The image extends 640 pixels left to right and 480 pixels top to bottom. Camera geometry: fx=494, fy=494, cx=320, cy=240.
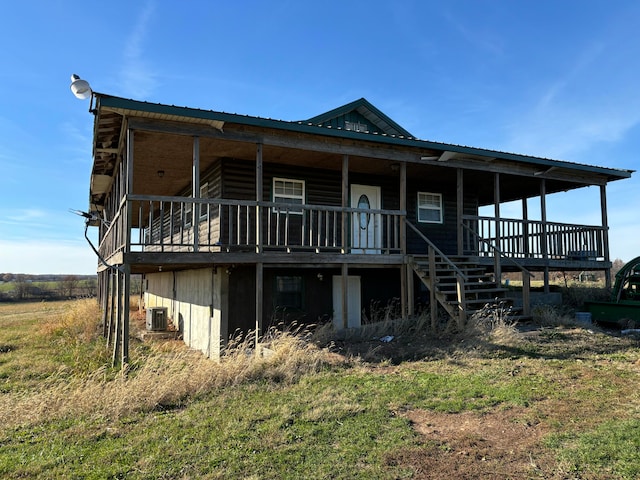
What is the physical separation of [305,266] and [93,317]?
A: 10.1 meters

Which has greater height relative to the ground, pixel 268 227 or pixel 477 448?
pixel 268 227

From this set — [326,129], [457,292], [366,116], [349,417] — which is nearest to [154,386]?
[349,417]

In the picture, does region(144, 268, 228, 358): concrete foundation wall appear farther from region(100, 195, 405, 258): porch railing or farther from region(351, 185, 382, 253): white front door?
region(351, 185, 382, 253): white front door

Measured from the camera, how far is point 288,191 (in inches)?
507

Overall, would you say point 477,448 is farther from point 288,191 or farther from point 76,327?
point 76,327

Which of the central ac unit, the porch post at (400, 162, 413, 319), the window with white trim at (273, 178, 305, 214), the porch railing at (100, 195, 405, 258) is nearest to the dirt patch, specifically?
the porch railing at (100, 195, 405, 258)

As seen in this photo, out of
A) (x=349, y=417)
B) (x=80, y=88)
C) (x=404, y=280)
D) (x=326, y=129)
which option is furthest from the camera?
(x=404, y=280)

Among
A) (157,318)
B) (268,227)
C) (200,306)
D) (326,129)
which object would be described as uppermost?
(326,129)

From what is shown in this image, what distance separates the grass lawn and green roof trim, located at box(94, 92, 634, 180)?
14.4ft

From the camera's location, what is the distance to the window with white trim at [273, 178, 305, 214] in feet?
41.7

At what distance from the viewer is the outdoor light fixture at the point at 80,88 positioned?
7.94 m

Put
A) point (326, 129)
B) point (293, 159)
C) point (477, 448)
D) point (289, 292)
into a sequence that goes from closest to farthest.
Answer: point (477, 448) → point (326, 129) → point (289, 292) → point (293, 159)

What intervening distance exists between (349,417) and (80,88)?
21.5 ft

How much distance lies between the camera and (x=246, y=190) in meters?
12.3
